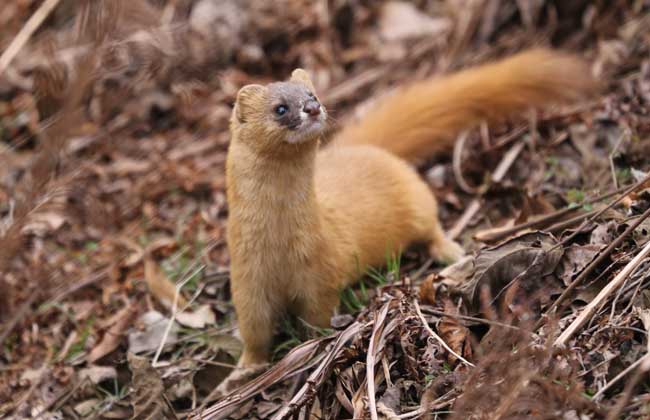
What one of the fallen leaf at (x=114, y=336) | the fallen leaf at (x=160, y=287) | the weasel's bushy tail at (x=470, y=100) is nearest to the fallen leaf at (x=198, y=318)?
the fallen leaf at (x=160, y=287)

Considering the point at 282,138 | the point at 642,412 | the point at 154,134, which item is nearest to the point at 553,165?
the point at 282,138

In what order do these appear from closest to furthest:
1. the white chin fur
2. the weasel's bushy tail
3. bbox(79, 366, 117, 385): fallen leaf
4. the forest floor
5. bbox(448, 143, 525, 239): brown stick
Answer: the forest floor < the white chin fur < bbox(79, 366, 117, 385): fallen leaf < bbox(448, 143, 525, 239): brown stick < the weasel's bushy tail

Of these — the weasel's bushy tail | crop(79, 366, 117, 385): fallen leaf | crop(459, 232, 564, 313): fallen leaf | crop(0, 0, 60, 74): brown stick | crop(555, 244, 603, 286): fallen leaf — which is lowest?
crop(555, 244, 603, 286): fallen leaf

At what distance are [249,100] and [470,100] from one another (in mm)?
2058

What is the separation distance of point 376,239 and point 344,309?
1.67 ft

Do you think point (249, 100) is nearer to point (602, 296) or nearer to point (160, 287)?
point (160, 287)

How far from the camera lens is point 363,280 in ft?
14.8

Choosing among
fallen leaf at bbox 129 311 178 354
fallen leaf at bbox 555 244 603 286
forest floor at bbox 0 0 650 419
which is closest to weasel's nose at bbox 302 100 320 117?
forest floor at bbox 0 0 650 419

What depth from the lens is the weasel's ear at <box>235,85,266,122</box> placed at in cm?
379

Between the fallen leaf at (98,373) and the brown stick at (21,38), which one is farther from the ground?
the brown stick at (21,38)

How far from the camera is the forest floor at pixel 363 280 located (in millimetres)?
2887

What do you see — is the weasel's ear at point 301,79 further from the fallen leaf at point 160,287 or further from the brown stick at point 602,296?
the brown stick at point 602,296

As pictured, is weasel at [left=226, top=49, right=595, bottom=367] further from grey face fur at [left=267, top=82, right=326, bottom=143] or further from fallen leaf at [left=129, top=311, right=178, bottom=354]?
fallen leaf at [left=129, top=311, right=178, bottom=354]

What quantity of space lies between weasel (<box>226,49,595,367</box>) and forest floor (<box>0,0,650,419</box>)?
0.19 meters
